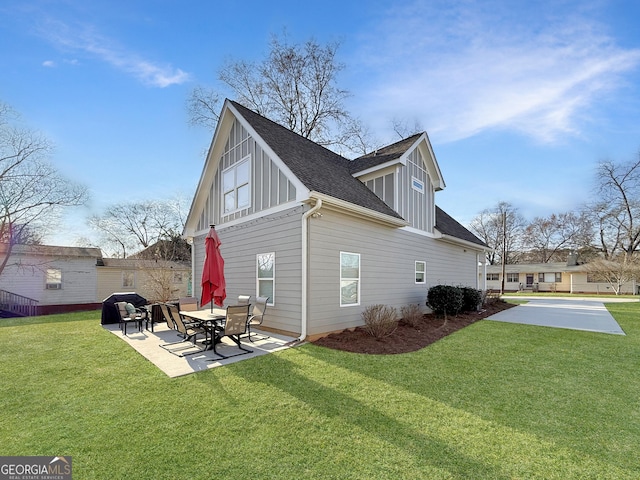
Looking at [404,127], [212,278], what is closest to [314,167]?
[212,278]

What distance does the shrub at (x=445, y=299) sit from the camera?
11.1 metres

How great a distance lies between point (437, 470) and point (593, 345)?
7.44 meters

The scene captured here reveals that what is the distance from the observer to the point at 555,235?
44406 millimetres

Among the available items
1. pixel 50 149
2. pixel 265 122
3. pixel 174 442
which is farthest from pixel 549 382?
pixel 50 149

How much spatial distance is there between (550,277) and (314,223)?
4376cm

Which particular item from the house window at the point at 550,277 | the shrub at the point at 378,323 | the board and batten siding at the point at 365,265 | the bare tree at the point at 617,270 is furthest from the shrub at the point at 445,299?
the house window at the point at 550,277

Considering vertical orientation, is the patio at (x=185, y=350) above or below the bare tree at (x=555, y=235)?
below

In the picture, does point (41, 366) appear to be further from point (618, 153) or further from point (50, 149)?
point (618, 153)

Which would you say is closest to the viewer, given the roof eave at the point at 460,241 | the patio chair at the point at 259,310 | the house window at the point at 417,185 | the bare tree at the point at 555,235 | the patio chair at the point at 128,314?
the patio chair at the point at 259,310

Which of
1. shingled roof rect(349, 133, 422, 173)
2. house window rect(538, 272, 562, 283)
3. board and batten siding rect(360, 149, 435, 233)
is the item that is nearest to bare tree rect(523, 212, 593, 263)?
house window rect(538, 272, 562, 283)

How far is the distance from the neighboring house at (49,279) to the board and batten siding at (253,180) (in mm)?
14438

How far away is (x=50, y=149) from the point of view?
54.7ft

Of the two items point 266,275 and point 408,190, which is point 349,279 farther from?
point 408,190

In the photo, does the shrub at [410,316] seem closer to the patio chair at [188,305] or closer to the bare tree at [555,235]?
the patio chair at [188,305]
